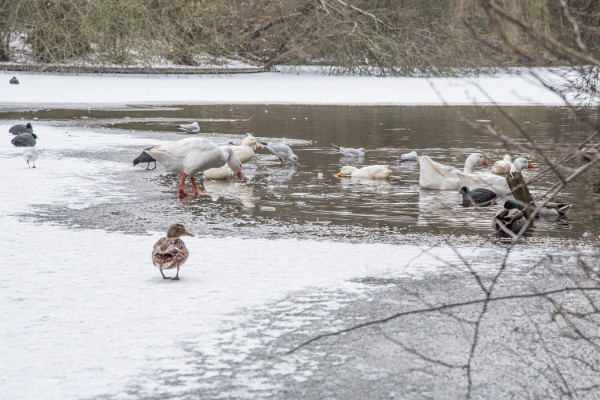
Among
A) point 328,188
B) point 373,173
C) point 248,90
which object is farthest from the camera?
point 248,90

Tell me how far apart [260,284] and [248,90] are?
19595 millimetres

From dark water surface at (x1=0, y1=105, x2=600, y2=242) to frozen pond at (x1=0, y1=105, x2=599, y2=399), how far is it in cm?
4

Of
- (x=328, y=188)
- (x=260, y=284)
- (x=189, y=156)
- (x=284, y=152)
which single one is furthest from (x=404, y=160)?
(x=260, y=284)

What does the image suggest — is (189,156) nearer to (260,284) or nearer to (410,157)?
(410,157)

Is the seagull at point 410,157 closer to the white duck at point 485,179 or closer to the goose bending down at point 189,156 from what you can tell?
the white duck at point 485,179

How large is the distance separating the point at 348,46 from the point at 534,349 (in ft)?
84.0

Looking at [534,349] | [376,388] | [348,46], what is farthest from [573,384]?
[348,46]

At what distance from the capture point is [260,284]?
443cm

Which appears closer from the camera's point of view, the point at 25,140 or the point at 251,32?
the point at 25,140

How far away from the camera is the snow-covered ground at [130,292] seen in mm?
3108

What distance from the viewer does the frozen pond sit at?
121 inches

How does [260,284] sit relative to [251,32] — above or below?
below

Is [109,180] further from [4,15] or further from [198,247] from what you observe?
[4,15]

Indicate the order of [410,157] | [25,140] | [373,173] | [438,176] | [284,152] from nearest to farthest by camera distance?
[438,176] → [373,173] → [284,152] → [410,157] → [25,140]
